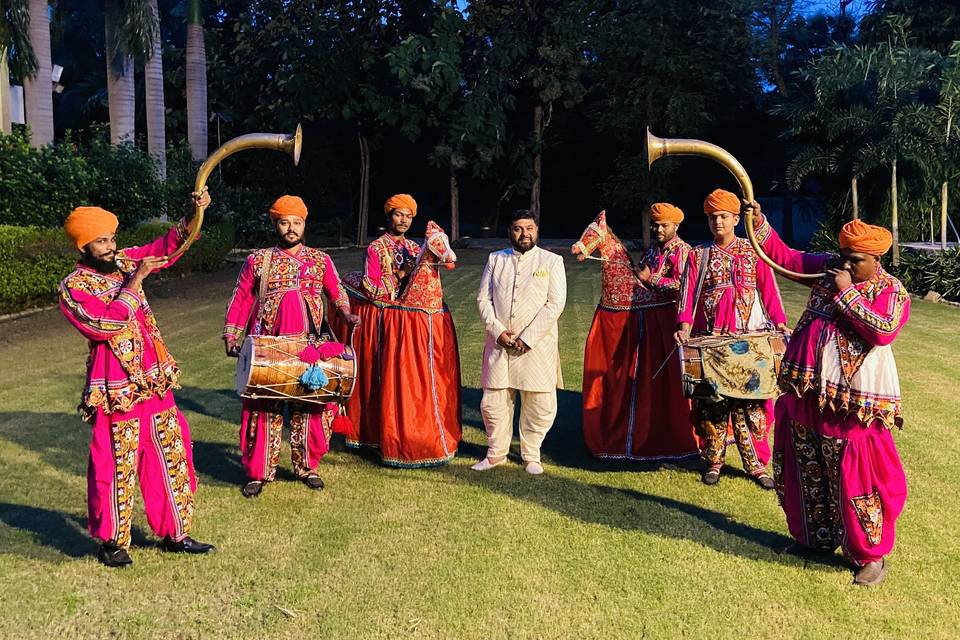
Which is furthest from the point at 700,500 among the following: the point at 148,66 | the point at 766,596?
the point at 148,66

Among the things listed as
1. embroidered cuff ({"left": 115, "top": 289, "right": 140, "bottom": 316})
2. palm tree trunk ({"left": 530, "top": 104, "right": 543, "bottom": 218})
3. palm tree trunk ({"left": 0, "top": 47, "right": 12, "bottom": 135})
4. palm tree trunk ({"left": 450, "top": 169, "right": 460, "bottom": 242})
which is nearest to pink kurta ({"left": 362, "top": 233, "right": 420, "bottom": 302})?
embroidered cuff ({"left": 115, "top": 289, "right": 140, "bottom": 316})

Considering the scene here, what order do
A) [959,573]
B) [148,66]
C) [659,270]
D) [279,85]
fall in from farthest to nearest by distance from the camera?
1. [279,85]
2. [148,66]
3. [659,270]
4. [959,573]

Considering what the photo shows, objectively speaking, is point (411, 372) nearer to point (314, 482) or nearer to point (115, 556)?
point (314, 482)

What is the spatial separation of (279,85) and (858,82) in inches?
623

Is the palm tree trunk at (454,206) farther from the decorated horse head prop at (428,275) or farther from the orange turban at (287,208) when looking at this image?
the orange turban at (287,208)

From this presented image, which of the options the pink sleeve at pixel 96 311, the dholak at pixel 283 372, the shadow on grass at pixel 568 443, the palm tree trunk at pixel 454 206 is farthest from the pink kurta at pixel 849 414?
the palm tree trunk at pixel 454 206

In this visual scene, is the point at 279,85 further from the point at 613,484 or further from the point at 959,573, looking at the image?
the point at 959,573

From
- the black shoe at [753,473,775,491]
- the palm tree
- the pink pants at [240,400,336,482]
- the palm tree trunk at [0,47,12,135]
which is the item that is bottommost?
the black shoe at [753,473,775,491]

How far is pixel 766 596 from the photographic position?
421 centimetres

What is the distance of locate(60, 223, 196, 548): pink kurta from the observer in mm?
4203

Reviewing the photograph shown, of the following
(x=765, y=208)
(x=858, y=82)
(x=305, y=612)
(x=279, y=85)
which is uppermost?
(x=279, y=85)

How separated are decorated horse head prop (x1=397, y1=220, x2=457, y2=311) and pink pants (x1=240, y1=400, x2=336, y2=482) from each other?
1.12 metres

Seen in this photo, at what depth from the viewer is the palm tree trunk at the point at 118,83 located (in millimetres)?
18812

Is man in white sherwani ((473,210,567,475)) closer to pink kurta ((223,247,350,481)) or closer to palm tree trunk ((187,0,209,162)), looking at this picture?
pink kurta ((223,247,350,481))
